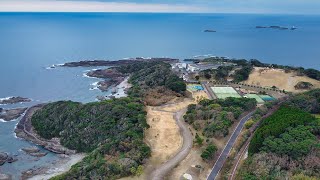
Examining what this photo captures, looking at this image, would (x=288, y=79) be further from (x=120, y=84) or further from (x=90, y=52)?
(x=90, y=52)

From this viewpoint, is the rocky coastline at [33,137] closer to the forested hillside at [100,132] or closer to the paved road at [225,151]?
the forested hillside at [100,132]

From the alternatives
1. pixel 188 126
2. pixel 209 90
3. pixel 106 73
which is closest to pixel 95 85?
pixel 106 73

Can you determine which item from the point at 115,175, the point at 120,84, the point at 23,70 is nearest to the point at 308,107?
the point at 115,175

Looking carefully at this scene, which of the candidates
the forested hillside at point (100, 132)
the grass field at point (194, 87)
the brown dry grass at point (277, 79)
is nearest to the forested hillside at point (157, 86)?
the grass field at point (194, 87)

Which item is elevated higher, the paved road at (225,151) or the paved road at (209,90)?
the paved road at (225,151)

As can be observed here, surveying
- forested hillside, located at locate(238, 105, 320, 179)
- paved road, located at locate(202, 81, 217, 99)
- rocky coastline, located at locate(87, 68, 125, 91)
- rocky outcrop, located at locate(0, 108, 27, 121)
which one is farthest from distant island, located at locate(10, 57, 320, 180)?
rocky coastline, located at locate(87, 68, 125, 91)

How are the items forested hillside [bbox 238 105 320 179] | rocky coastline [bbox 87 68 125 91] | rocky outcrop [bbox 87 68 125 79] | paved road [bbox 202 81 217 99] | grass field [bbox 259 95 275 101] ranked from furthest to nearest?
1. rocky outcrop [bbox 87 68 125 79]
2. rocky coastline [bbox 87 68 125 91]
3. paved road [bbox 202 81 217 99]
4. grass field [bbox 259 95 275 101]
5. forested hillside [bbox 238 105 320 179]

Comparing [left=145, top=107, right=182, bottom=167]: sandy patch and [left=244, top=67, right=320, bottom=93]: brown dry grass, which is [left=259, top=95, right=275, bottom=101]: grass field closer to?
[left=244, top=67, right=320, bottom=93]: brown dry grass

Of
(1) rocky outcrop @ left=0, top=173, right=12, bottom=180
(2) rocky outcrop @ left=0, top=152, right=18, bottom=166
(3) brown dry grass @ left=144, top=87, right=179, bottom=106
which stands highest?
(3) brown dry grass @ left=144, top=87, right=179, bottom=106
